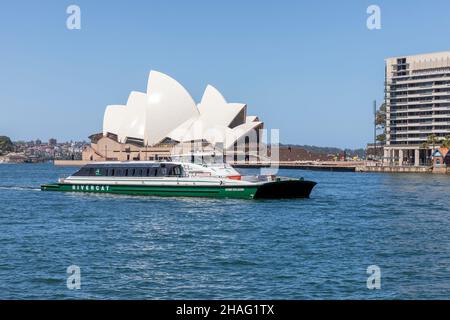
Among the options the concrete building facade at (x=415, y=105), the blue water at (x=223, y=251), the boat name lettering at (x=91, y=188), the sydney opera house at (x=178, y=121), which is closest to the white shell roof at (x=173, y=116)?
the sydney opera house at (x=178, y=121)

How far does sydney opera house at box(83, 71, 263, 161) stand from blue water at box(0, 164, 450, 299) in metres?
18.7

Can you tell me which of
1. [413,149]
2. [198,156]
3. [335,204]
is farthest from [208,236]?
[413,149]

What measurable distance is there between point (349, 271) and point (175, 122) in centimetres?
8443

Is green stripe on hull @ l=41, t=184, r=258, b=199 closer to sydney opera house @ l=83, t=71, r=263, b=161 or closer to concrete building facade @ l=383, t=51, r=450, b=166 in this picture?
sydney opera house @ l=83, t=71, r=263, b=161

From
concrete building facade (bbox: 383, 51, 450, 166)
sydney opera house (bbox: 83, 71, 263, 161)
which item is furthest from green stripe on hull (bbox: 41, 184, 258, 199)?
concrete building facade (bbox: 383, 51, 450, 166)

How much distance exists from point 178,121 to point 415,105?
107 m

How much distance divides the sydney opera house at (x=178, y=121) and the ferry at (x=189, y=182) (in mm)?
4388

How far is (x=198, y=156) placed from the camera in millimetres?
55375

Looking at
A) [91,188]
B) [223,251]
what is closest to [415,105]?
[91,188]

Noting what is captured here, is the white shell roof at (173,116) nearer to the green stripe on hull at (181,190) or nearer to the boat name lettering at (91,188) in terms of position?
the boat name lettering at (91,188)

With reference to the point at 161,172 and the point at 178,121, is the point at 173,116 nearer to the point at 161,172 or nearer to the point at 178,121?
the point at 178,121

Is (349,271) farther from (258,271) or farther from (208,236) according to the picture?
(208,236)

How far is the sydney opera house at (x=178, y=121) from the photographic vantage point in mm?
101250

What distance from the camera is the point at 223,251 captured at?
24562 mm
